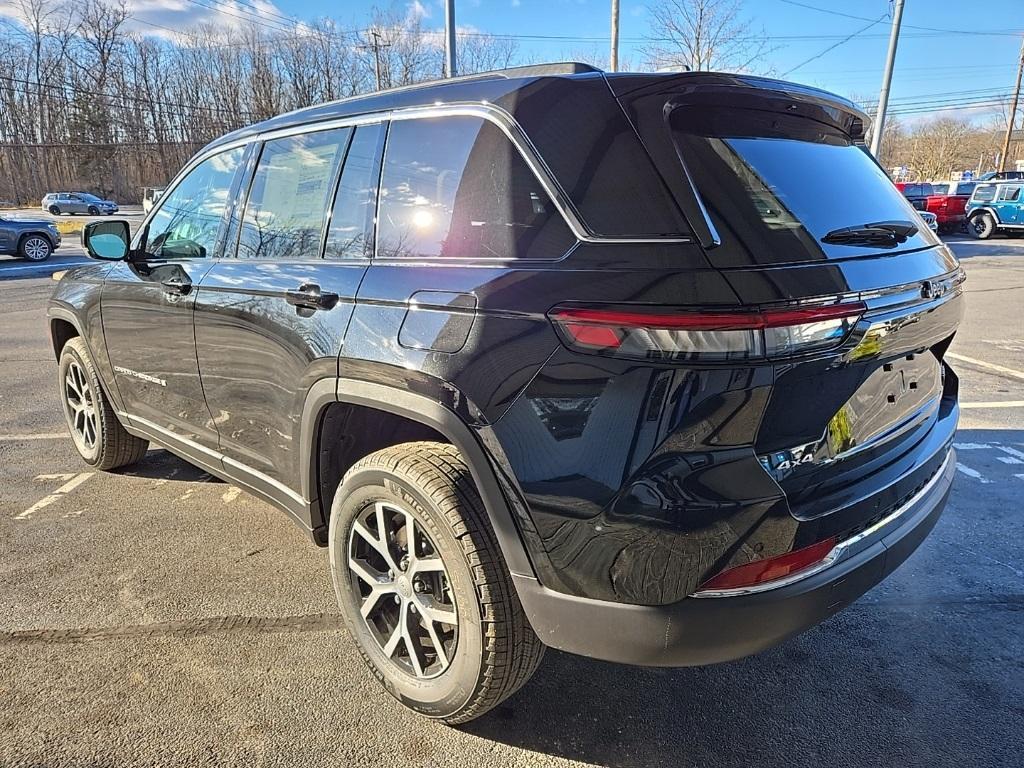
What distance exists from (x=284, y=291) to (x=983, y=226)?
2676 centimetres

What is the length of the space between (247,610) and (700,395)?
217 centimetres

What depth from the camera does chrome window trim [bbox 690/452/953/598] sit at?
168cm

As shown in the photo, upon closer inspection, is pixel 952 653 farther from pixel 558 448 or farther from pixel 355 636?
pixel 355 636

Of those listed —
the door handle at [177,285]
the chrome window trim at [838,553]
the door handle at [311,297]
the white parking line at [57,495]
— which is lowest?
the white parking line at [57,495]

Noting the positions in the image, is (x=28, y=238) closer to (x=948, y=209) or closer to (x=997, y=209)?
(x=948, y=209)

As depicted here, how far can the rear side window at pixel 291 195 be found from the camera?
8.31ft

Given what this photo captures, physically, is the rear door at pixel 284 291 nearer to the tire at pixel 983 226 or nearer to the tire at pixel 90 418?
the tire at pixel 90 418

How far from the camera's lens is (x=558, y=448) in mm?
1679

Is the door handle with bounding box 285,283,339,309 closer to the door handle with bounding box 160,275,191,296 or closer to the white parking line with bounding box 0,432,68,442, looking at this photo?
the door handle with bounding box 160,275,191,296

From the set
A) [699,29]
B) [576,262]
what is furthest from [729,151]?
[699,29]

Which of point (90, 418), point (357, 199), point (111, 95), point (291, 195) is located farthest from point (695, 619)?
point (111, 95)

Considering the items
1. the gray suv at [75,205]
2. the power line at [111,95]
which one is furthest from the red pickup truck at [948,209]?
the power line at [111,95]

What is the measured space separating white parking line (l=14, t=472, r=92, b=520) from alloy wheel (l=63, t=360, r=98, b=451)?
19 centimetres

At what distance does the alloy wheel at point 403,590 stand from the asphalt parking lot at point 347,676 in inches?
8.7
